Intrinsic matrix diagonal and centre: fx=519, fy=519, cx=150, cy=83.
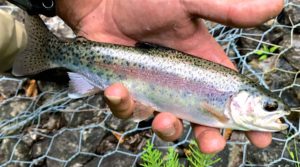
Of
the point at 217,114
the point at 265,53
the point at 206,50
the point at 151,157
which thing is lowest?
the point at 151,157

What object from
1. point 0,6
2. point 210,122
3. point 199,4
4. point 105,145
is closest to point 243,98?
point 210,122

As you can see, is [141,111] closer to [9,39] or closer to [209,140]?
[209,140]

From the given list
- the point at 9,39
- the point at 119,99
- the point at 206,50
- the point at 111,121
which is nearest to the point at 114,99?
the point at 119,99

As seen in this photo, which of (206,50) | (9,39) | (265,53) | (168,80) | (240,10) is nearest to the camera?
(240,10)

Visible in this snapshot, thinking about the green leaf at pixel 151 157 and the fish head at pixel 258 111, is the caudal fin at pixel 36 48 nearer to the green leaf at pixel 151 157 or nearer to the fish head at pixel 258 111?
the green leaf at pixel 151 157

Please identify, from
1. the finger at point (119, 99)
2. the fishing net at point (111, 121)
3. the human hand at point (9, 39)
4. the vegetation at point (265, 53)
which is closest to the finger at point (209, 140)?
the finger at point (119, 99)

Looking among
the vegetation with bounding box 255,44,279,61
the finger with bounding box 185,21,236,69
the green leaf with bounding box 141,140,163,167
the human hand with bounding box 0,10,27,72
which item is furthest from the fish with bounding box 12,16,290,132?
the vegetation with bounding box 255,44,279,61

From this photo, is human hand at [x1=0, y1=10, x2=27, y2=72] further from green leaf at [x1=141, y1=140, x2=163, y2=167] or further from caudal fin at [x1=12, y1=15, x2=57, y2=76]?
green leaf at [x1=141, y1=140, x2=163, y2=167]
